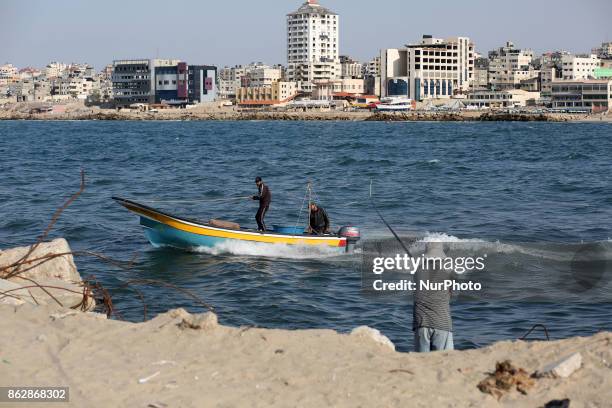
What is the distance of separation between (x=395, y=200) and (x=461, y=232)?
10.2m

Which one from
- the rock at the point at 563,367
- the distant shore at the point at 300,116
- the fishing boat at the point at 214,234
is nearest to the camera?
the rock at the point at 563,367

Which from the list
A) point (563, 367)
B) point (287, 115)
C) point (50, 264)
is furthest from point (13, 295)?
point (287, 115)

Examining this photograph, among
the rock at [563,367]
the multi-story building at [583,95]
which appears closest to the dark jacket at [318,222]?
the rock at [563,367]

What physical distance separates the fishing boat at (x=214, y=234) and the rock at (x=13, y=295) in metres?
9.05

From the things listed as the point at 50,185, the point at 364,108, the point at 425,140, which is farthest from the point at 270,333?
the point at 364,108

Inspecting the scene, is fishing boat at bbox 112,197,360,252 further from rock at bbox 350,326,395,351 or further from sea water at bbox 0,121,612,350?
rock at bbox 350,326,395,351

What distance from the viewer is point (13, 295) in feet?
35.9

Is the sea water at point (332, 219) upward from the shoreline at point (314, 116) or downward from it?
downward

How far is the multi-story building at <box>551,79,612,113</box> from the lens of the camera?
15838cm

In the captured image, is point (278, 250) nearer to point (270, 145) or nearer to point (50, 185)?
point (50, 185)

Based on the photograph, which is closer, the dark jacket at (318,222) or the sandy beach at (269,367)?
the sandy beach at (269,367)

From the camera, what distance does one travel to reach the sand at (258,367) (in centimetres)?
728

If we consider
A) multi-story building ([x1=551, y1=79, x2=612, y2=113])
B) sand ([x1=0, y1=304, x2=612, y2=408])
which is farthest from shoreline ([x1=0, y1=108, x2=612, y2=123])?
sand ([x1=0, y1=304, x2=612, y2=408])

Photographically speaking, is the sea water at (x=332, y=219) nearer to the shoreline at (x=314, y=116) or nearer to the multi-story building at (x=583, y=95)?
the shoreline at (x=314, y=116)
